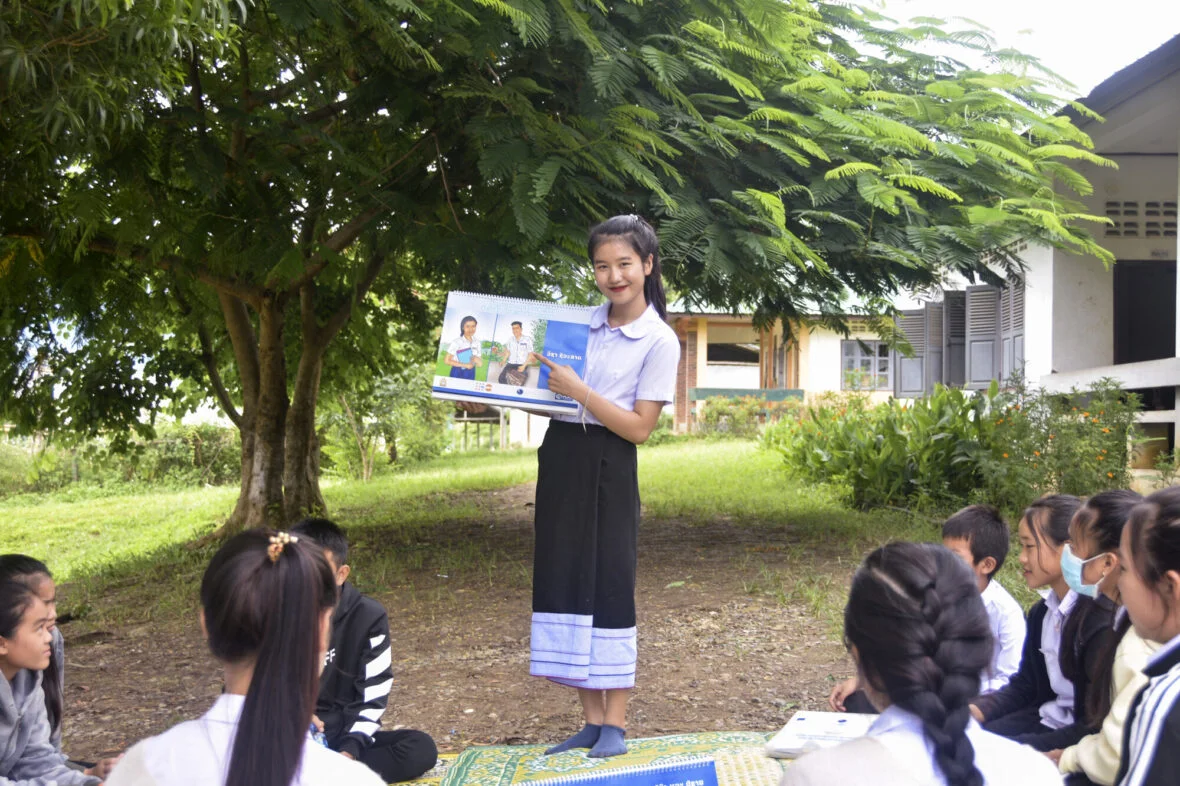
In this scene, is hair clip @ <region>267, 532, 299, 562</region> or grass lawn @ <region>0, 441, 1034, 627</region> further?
grass lawn @ <region>0, 441, 1034, 627</region>

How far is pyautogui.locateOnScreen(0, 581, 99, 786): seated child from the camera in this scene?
9.06 ft

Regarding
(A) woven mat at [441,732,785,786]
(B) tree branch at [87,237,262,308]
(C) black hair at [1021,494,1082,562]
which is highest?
(B) tree branch at [87,237,262,308]

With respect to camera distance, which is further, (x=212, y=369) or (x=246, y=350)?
(x=212, y=369)

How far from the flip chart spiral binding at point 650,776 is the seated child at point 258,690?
1528 mm

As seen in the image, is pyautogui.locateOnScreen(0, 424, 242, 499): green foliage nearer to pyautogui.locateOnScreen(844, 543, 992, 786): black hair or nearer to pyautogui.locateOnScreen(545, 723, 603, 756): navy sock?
pyautogui.locateOnScreen(545, 723, 603, 756): navy sock

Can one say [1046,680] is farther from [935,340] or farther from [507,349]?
[935,340]

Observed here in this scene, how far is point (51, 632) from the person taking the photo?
9.70 ft

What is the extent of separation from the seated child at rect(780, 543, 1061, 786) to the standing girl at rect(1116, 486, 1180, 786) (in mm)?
206

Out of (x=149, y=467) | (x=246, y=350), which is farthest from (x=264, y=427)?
(x=149, y=467)

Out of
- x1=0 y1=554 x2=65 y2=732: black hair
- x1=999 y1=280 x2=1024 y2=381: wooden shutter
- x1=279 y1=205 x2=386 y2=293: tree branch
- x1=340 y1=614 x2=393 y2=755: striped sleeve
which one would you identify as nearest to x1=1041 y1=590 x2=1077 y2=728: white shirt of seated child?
x1=340 y1=614 x2=393 y2=755: striped sleeve

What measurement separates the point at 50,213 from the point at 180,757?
17.5 ft

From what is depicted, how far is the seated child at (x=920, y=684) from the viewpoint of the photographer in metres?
1.59

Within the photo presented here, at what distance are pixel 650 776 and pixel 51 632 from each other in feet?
5.95

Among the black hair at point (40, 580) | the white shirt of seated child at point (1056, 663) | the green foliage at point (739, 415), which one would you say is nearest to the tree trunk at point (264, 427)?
the black hair at point (40, 580)
